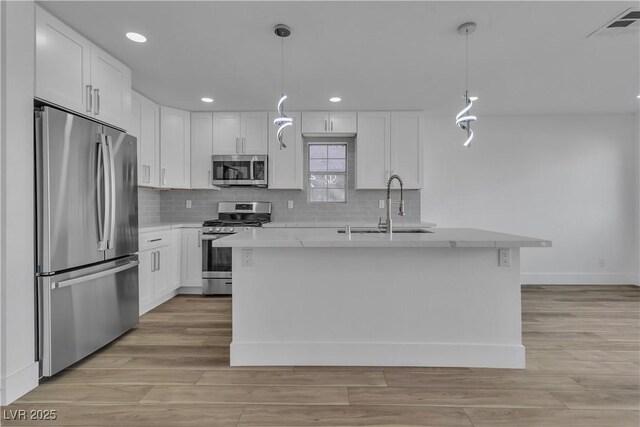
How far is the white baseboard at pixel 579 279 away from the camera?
485cm

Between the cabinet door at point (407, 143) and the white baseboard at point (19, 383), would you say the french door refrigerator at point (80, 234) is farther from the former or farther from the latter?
the cabinet door at point (407, 143)

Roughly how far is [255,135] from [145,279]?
7.40 feet

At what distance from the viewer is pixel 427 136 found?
5.00 metres

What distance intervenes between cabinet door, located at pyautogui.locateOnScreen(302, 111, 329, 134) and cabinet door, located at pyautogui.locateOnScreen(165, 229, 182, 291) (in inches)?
84.4

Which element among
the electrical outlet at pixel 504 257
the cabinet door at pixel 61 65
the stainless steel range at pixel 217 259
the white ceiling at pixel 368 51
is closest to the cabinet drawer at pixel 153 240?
the stainless steel range at pixel 217 259

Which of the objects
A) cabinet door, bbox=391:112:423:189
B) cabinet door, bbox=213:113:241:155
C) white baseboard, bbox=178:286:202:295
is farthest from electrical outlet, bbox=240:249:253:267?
cabinet door, bbox=391:112:423:189

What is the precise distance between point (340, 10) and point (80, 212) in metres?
2.25

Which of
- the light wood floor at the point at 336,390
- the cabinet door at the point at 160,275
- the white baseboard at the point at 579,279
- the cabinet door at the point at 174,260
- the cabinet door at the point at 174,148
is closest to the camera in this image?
the light wood floor at the point at 336,390

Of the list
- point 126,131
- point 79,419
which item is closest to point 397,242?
point 79,419

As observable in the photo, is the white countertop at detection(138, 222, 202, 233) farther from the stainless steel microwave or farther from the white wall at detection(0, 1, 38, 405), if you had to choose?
the white wall at detection(0, 1, 38, 405)

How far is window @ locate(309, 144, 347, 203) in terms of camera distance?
16.1 ft

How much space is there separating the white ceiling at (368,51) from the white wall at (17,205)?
0.39 m

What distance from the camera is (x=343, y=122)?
4523 mm

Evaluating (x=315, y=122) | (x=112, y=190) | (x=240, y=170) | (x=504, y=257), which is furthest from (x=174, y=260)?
(x=504, y=257)
